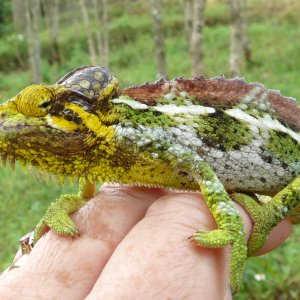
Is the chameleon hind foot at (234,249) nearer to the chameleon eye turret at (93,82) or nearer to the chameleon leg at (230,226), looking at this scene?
the chameleon leg at (230,226)

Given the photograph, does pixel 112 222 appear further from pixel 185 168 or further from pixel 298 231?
pixel 298 231

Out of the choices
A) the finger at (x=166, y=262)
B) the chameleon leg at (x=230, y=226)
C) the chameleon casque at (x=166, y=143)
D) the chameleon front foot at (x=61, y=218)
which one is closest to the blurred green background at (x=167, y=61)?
the chameleon front foot at (x=61, y=218)

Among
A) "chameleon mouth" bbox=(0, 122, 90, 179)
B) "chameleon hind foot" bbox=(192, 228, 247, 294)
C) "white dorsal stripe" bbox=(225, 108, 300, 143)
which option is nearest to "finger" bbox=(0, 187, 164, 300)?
"chameleon mouth" bbox=(0, 122, 90, 179)

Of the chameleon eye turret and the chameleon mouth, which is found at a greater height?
the chameleon eye turret

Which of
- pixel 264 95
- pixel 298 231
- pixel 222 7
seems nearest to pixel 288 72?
pixel 298 231

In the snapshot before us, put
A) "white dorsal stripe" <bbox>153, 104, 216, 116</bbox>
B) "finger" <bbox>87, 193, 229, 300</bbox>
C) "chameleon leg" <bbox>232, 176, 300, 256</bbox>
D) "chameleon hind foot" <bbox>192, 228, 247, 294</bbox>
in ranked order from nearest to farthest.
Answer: "finger" <bbox>87, 193, 229, 300</bbox>
"chameleon hind foot" <bbox>192, 228, 247, 294</bbox>
"chameleon leg" <bbox>232, 176, 300, 256</bbox>
"white dorsal stripe" <bbox>153, 104, 216, 116</bbox>

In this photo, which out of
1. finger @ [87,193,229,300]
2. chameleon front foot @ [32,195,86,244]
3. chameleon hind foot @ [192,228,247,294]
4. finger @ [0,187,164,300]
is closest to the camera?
finger @ [87,193,229,300]

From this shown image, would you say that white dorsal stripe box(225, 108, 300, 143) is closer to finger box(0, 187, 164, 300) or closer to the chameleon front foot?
finger box(0, 187, 164, 300)
